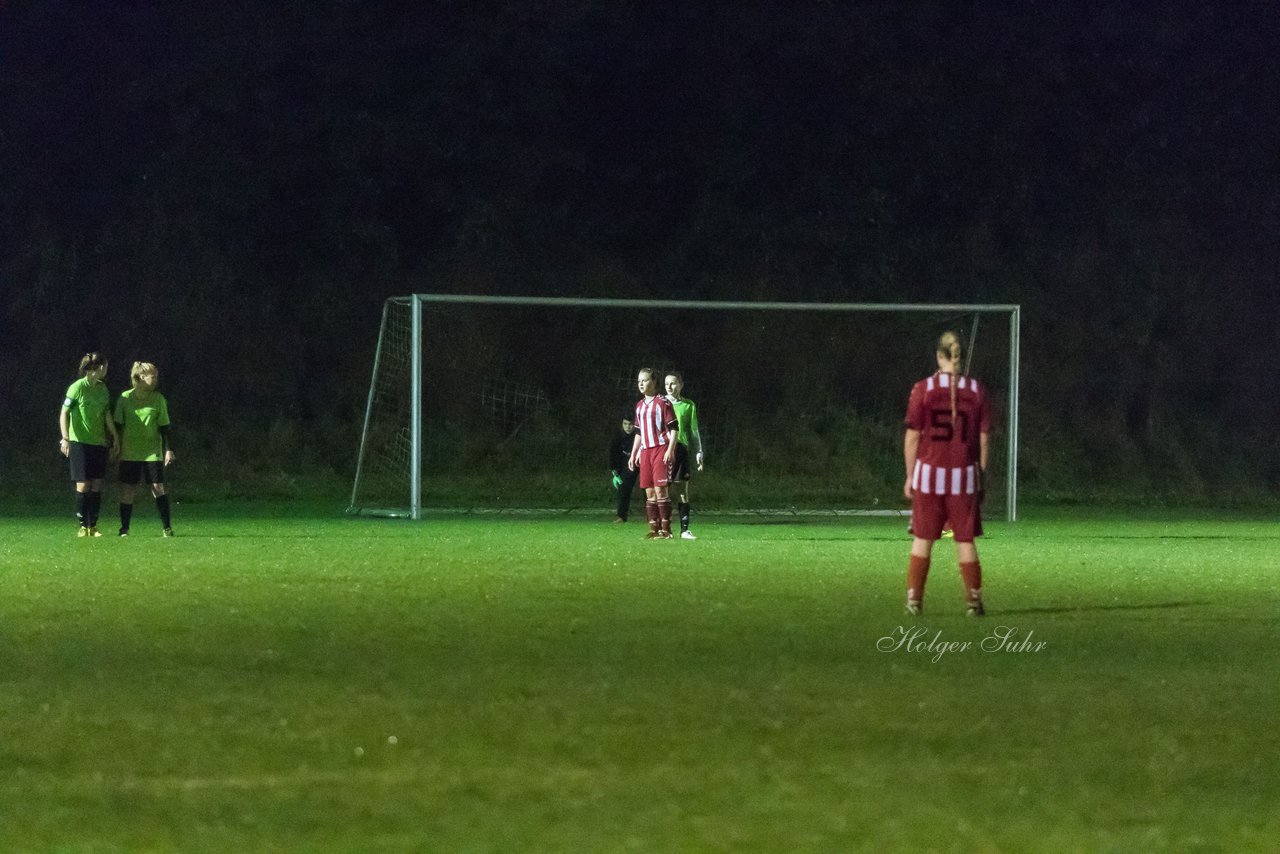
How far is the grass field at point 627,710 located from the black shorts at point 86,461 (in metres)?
4.04

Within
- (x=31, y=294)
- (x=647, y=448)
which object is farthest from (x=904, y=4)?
(x=647, y=448)

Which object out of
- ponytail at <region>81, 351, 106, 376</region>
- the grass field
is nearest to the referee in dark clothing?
ponytail at <region>81, 351, 106, 376</region>

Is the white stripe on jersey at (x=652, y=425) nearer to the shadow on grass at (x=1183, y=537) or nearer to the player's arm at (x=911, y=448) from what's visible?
the shadow on grass at (x=1183, y=537)

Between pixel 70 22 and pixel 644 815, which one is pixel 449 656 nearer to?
pixel 644 815

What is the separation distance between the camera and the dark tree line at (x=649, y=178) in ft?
131

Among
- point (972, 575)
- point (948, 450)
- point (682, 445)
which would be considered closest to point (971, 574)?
point (972, 575)

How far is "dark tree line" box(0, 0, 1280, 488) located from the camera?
4000 cm

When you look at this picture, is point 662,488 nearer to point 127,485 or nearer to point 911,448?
point 127,485

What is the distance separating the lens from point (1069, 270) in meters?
41.7

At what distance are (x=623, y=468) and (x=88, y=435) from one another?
703 cm

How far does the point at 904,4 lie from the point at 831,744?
3595 centimetres

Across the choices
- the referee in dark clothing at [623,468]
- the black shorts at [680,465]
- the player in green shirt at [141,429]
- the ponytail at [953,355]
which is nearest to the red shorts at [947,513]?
the ponytail at [953,355]

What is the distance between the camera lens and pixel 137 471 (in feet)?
66.4

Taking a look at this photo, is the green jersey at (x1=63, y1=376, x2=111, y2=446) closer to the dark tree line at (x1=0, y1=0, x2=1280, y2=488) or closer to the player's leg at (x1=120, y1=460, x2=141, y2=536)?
the player's leg at (x1=120, y1=460, x2=141, y2=536)
